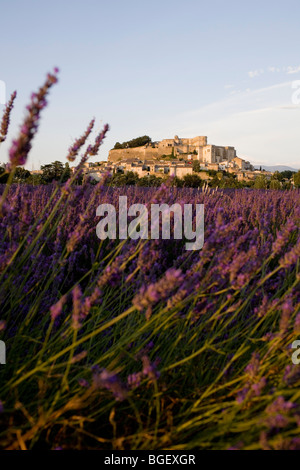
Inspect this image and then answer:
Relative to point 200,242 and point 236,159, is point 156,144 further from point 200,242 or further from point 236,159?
point 200,242

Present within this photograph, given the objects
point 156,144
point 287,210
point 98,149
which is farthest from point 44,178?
point 156,144

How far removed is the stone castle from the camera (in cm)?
9006

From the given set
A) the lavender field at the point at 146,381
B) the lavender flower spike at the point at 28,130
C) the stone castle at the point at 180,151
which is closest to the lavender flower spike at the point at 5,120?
the lavender field at the point at 146,381

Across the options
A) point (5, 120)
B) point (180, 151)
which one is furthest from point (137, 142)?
point (5, 120)

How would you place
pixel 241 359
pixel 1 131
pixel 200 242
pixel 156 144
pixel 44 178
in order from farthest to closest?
pixel 156 144 → pixel 44 178 → pixel 200 242 → pixel 241 359 → pixel 1 131

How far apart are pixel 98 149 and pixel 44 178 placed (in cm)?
804

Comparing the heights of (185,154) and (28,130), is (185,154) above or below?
above

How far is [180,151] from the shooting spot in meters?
94.9

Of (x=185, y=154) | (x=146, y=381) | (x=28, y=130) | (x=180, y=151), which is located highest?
(x=180, y=151)

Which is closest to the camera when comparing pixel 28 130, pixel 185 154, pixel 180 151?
pixel 28 130

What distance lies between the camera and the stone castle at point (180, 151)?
90.1 metres

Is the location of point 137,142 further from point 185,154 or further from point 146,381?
point 146,381

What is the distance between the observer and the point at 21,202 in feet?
4.75

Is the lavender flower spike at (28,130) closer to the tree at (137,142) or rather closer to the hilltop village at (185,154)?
the hilltop village at (185,154)
